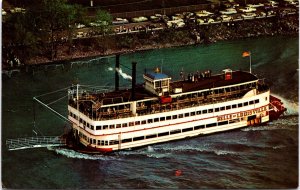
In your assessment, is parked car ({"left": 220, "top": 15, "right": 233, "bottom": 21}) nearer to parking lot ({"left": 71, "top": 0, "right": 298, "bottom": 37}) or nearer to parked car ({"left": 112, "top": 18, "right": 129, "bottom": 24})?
parking lot ({"left": 71, "top": 0, "right": 298, "bottom": 37})

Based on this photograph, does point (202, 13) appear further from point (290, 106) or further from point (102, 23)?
point (290, 106)

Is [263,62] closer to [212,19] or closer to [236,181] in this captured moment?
[212,19]

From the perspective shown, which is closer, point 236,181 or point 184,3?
point 236,181

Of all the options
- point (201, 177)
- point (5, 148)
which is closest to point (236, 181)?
point (201, 177)

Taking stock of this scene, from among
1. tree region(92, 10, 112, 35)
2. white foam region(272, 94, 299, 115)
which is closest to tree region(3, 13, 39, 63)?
tree region(92, 10, 112, 35)

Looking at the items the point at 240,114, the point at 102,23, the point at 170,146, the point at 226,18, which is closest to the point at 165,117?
the point at 170,146
